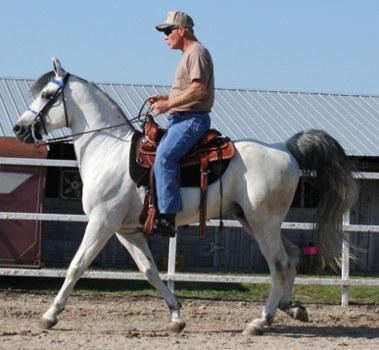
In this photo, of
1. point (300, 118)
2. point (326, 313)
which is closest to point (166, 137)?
point (326, 313)

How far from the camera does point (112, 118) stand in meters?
8.23

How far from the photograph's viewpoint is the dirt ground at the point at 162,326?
725 centimetres

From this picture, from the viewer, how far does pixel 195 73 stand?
7.61 m

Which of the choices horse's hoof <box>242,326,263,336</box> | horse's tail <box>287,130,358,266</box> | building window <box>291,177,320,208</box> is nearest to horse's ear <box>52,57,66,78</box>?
horse's tail <box>287,130,358,266</box>

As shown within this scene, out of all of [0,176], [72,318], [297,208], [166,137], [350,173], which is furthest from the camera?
[297,208]

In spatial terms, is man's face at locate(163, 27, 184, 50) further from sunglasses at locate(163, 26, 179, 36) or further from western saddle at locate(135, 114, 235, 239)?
western saddle at locate(135, 114, 235, 239)

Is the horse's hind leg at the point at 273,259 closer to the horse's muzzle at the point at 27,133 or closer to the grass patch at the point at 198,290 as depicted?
the horse's muzzle at the point at 27,133

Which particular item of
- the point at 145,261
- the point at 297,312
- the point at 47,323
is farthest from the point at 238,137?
the point at 47,323

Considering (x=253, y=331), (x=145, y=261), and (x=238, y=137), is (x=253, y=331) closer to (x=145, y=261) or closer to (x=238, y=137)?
(x=145, y=261)

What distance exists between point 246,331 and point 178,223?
3.75ft

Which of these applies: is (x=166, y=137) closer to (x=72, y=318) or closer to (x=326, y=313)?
(x=72, y=318)

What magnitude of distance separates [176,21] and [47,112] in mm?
1463

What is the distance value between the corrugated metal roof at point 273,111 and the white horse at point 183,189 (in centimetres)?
820

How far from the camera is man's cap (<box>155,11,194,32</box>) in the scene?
25.8ft
